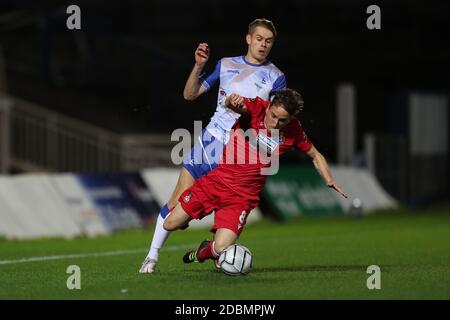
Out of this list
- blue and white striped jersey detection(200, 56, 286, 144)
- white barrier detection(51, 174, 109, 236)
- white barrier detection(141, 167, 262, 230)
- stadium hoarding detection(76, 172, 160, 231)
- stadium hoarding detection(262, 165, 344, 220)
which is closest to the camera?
blue and white striped jersey detection(200, 56, 286, 144)

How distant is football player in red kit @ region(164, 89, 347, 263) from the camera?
10.6m

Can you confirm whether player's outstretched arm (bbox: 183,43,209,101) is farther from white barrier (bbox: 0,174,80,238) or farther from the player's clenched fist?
white barrier (bbox: 0,174,80,238)

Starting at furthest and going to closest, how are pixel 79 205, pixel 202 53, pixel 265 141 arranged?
pixel 79 205 < pixel 265 141 < pixel 202 53

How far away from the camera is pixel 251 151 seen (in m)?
10.7

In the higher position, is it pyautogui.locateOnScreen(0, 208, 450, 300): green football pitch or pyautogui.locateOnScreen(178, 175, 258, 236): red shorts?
pyautogui.locateOnScreen(178, 175, 258, 236): red shorts

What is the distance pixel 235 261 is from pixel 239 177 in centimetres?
84

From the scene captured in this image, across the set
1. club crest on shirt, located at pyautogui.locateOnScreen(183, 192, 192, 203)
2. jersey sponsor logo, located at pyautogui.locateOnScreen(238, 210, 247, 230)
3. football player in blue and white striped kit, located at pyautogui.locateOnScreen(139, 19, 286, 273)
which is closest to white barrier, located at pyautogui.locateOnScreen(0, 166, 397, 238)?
football player in blue and white striped kit, located at pyautogui.locateOnScreen(139, 19, 286, 273)

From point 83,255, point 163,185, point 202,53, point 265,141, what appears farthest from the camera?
point 163,185

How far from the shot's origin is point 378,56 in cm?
3338

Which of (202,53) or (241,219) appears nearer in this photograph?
(202,53)

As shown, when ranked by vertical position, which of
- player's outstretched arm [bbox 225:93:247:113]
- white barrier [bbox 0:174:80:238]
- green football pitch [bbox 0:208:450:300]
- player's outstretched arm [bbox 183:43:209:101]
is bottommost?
green football pitch [bbox 0:208:450:300]

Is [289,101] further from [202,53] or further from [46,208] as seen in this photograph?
[46,208]

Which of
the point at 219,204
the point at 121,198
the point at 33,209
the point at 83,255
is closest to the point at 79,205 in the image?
the point at 33,209

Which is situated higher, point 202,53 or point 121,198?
point 202,53
